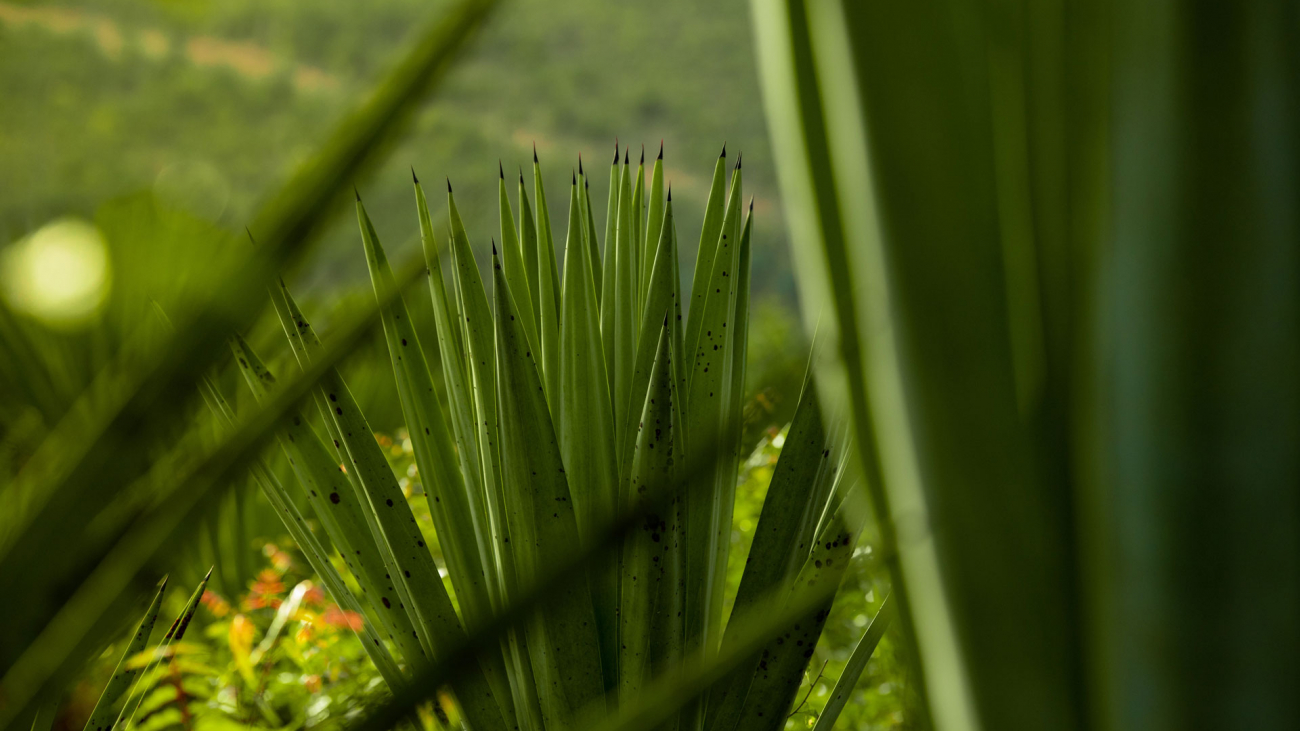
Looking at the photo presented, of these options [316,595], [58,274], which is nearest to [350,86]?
[58,274]

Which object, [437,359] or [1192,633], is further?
[437,359]

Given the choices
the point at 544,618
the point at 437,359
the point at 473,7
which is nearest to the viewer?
the point at 473,7

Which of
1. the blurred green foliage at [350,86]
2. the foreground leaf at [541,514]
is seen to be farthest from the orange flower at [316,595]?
the blurred green foliage at [350,86]

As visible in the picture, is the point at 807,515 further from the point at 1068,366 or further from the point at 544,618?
the point at 1068,366

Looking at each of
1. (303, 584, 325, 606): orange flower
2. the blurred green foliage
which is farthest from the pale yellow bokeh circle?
the blurred green foliage

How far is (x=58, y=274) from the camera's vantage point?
4.88ft

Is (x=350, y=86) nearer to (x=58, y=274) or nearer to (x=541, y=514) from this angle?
(x=58, y=274)

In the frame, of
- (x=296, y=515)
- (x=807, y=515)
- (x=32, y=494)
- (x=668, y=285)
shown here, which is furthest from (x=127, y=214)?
(x=32, y=494)

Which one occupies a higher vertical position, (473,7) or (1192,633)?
(473,7)

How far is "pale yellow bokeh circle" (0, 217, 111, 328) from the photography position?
140 cm

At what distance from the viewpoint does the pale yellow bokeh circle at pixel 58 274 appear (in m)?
1.40

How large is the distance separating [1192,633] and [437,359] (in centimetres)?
177

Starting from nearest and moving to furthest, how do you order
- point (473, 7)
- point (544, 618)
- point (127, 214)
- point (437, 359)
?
point (473, 7) < point (544, 618) < point (127, 214) < point (437, 359)

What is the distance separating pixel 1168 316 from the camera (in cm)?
18
